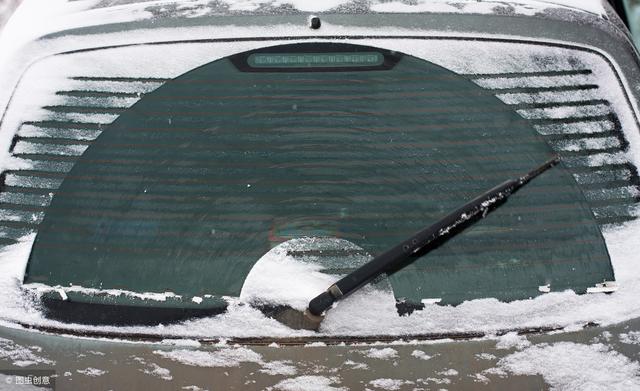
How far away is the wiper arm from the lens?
2.22 m

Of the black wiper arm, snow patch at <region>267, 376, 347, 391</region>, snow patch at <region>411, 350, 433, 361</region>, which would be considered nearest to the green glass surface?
the black wiper arm

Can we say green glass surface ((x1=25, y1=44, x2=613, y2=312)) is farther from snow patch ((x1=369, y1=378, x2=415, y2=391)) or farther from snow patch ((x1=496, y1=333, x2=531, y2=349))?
snow patch ((x1=369, y1=378, x2=415, y2=391))

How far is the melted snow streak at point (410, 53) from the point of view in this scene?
223 cm

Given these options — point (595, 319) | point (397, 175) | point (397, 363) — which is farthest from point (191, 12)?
point (595, 319)

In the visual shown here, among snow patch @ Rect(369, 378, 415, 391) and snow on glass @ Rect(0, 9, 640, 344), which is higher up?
snow on glass @ Rect(0, 9, 640, 344)

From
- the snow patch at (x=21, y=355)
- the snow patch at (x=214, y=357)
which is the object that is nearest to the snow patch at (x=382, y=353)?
the snow patch at (x=214, y=357)

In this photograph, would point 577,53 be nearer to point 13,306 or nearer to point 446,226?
point 446,226

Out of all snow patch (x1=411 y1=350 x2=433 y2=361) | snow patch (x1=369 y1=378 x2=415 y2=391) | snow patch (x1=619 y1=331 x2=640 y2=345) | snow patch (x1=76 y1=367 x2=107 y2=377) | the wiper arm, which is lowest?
snow patch (x1=369 y1=378 x2=415 y2=391)

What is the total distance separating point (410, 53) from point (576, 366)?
900mm

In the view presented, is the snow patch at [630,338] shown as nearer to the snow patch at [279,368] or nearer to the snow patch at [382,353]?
the snow patch at [382,353]

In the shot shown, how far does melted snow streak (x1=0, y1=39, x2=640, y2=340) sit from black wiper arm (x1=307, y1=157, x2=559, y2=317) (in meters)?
0.03

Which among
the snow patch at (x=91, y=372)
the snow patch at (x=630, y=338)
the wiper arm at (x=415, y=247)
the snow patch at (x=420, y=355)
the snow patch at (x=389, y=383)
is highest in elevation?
the wiper arm at (x=415, y=247)

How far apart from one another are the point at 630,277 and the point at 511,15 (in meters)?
0.77

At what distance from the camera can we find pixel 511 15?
2.58 meters
